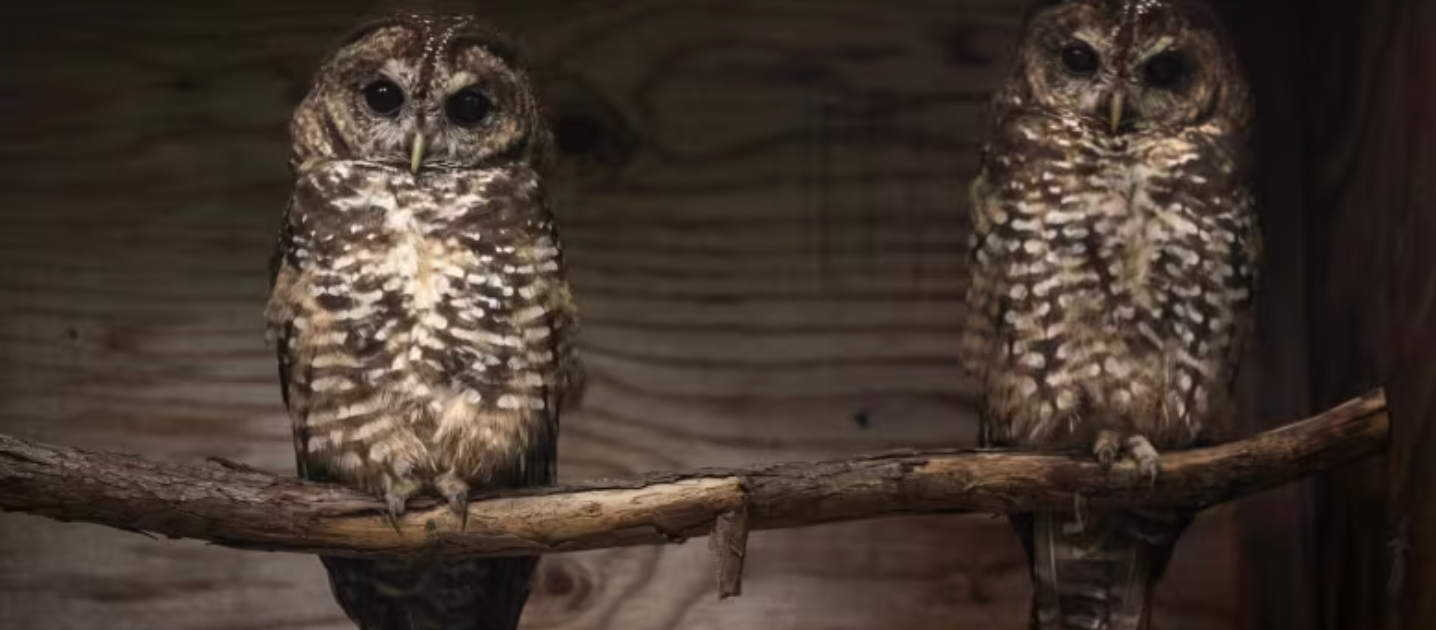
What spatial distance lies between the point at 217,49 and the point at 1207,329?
1.40 meters

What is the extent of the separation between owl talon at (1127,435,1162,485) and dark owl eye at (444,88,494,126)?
88 cm

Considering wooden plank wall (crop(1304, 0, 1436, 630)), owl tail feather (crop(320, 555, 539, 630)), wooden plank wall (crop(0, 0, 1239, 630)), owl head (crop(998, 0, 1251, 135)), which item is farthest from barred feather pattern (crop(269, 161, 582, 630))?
wooden plank wall (crop(1304, 0, 1436, 630))

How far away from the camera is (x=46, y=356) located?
89.5 inches

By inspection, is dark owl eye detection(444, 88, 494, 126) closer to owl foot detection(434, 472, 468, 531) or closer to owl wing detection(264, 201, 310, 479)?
owl wing detection(264, 201, 310, 479)

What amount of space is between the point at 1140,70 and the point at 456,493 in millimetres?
991

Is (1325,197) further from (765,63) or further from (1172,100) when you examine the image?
(765,63)

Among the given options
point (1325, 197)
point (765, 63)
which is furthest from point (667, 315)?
point (1325, 197)

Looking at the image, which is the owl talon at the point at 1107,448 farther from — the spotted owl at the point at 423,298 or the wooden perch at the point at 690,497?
the spotted owl at the point at 423,298

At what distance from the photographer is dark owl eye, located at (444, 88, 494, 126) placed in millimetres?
2072

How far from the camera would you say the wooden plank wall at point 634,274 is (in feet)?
7.40

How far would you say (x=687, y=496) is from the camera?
72.8 inches

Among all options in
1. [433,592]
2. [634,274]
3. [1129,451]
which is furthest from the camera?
[634,274]

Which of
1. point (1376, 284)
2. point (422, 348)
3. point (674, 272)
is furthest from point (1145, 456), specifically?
point (422, 348)

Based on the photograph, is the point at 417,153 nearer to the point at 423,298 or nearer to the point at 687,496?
the point at 423,298
